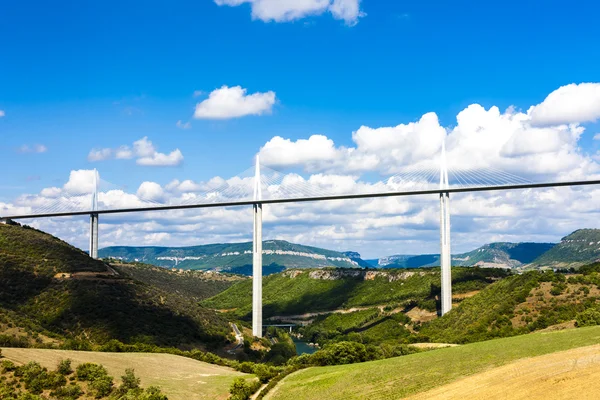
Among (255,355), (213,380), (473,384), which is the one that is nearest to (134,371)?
(213,380)

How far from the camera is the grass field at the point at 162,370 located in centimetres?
3359

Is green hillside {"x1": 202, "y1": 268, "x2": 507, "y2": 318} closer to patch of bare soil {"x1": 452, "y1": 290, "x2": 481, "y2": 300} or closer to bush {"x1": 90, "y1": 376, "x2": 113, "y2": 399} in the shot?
patch of bare soil {"x1": 452, "y1": 290, "x2": 481, "y2": 300}

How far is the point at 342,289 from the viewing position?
11981cm

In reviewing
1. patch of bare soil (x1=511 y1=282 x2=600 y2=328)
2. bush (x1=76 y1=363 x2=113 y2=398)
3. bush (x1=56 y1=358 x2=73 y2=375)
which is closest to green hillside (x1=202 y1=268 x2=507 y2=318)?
patch of bare soil (x1=511 y1=282 x2=600 y2=328)

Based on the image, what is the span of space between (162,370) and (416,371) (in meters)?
16.7

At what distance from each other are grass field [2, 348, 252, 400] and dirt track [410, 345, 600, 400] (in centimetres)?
1371

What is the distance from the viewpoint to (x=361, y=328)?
9069 centimetres

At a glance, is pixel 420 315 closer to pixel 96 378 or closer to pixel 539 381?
pixel 96 378

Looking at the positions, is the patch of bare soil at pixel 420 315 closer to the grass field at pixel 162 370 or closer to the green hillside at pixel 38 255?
the green hillside at pixel 38 255

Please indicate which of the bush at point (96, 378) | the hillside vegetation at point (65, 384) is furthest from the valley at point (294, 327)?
the bush at point (96, 378)

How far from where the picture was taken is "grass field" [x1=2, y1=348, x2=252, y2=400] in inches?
1323

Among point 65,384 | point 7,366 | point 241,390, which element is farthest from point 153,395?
point 7,366

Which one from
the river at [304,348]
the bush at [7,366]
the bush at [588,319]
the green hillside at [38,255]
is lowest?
the river at [304,348]

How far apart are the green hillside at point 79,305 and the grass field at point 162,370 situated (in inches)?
418
